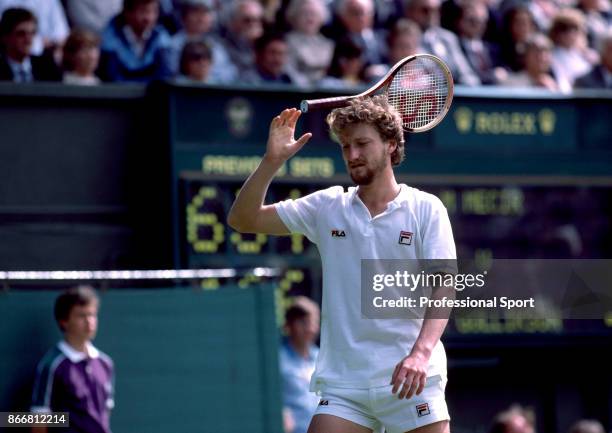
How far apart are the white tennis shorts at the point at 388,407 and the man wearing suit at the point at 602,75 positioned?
284 inches

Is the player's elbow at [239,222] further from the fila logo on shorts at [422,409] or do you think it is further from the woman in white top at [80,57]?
the woman in white top at [80,57]

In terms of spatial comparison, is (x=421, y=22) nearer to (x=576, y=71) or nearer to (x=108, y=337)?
(x=576, y=71)

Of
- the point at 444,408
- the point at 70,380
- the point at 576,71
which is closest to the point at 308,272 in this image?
the point at 70,380

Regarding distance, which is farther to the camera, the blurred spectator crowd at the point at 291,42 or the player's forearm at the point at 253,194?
the blurred spectator crowd at the point at 291,42

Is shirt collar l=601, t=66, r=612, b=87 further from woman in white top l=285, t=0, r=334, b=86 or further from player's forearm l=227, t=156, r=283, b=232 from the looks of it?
player's forearm l=227, t=156, r=283, b=232

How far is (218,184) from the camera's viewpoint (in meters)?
10.8

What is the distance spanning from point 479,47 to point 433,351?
7254 mm

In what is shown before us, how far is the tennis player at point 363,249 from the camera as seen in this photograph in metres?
6.37

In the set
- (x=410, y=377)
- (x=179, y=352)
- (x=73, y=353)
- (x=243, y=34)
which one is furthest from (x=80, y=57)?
(x=410, y=377)

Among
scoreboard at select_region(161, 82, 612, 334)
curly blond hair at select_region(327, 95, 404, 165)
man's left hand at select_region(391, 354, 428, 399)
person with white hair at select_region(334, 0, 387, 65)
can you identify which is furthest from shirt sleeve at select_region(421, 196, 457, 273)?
person with white hair at select_region(334, 0, 387, 65)

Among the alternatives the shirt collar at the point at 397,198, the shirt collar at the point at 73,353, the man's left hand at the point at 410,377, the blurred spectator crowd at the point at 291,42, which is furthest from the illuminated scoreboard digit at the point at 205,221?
the man's left hand at the point at 410,377

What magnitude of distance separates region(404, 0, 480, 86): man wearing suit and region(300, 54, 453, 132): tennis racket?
5.64 metres

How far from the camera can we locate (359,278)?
21.1 ft

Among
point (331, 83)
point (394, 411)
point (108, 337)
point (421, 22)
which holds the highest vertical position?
point (421, 22)
